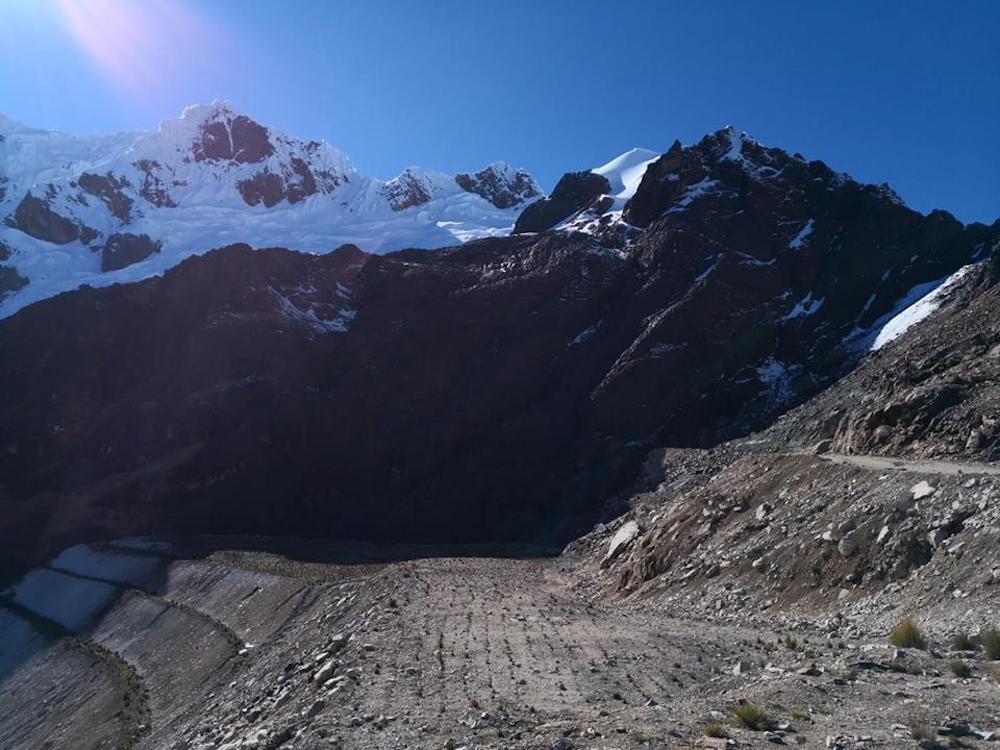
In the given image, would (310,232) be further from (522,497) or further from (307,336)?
(522,497)

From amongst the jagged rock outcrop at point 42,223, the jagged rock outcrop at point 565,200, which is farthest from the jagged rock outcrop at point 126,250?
the jagged rock outcrop at point 565,200

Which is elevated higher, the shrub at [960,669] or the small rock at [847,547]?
the small rock at [847,547]

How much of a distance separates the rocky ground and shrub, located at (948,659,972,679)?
0.03 meters

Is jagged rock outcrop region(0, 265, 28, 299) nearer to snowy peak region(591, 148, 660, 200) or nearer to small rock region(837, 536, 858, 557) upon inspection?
snowy peak region(591, 148, 660, 200)

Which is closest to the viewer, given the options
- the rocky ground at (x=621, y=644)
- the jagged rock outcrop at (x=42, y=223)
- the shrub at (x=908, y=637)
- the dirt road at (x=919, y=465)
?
the rocky ground at (x=621, y=644)

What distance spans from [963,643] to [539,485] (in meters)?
52.1

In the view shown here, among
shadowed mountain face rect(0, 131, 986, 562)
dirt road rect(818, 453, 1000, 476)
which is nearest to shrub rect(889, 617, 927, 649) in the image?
dirt road rect(818, 453, 1000, 476)

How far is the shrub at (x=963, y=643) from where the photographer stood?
46.7ft

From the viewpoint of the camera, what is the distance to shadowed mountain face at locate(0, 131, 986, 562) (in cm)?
6738

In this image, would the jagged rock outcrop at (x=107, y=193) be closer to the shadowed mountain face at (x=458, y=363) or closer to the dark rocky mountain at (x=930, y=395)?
the shadowed mountain face at (x=458, y=363)

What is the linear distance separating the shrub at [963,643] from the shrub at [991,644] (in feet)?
0.88

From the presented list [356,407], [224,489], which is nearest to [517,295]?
[356,407]

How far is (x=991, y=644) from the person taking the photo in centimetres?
1363

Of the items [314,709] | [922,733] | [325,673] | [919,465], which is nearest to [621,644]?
[325,673]
